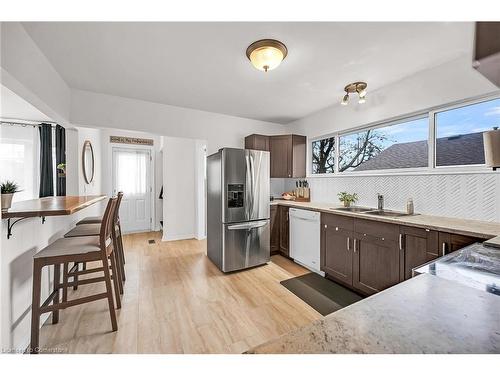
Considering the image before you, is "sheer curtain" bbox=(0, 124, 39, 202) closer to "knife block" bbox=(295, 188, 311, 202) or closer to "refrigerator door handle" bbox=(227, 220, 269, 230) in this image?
"refrigerator door handle" bbox=(227, 220, 269, 230)

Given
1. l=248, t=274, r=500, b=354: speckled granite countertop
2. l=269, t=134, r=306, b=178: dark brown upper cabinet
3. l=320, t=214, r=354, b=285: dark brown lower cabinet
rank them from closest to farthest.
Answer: l=248, t=274, r=500, b=354: speckled granite countertop
l=320, t=214, r=354, b=285: dark brown lower cabinet
l=269, t=134, r=306, b=178: dark brown upper cabinet

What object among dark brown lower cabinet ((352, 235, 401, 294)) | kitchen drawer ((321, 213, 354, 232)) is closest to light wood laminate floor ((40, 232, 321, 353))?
dark brown lower cabinet ((352, 235, 401, 294))

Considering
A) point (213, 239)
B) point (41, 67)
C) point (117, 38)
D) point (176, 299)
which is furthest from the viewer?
point (213, 239)

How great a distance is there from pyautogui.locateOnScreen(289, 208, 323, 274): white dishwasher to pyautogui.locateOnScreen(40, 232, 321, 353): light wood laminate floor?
20 cm

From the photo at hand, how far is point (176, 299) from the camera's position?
2213 millimetres

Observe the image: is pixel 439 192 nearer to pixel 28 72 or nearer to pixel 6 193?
pixel 6 193

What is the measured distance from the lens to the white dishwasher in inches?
112

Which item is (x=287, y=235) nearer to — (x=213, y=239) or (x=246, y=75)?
(x=213, y=239)

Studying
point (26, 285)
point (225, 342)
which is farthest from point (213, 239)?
point (26, 285)

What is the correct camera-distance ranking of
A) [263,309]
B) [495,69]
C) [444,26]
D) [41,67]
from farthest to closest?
[263,309] → [41,67] → [444,26] → [495,69]

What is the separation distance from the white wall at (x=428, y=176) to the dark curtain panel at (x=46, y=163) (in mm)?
4334

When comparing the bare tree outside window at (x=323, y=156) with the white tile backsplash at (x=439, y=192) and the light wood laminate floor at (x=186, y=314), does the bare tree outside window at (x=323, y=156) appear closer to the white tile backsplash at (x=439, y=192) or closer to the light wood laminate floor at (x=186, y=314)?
the white tile backsplash at (x=439, y=192)

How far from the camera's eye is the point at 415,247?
72.8 inches

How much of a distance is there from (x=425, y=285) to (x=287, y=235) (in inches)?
107
